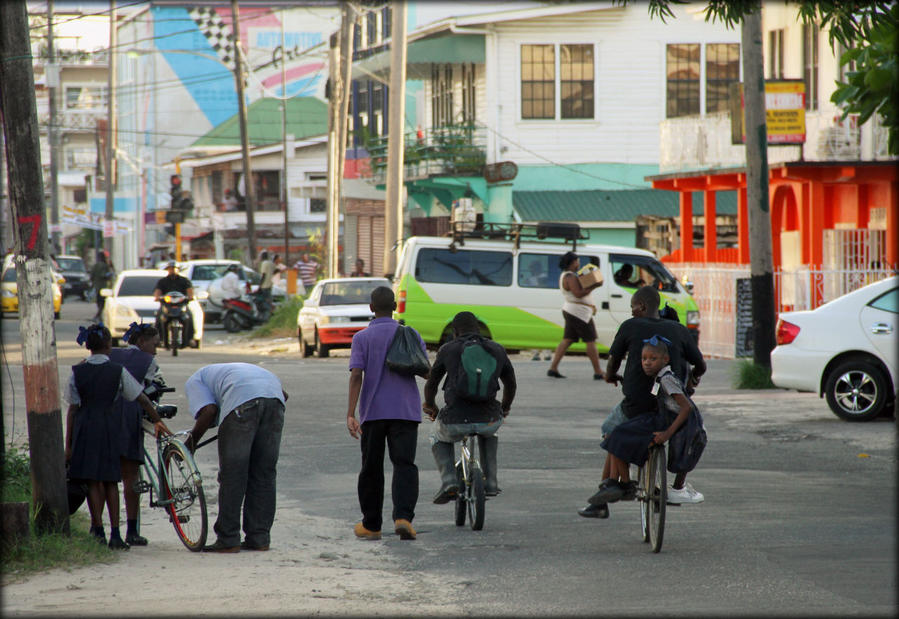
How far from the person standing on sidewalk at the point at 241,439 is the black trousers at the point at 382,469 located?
2.36 ft

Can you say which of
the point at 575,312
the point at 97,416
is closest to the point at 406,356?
the point at 97,416

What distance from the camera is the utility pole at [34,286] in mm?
8797

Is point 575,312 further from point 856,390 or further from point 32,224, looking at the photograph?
point 32,224

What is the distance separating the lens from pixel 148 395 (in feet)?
31.0

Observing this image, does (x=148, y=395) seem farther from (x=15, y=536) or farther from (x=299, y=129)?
(x=299, y=129)

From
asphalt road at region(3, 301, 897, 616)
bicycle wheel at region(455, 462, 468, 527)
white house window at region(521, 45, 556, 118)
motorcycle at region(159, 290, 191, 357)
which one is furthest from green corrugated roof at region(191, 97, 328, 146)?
bicycle wheel at region(455, 462, 468, 527)

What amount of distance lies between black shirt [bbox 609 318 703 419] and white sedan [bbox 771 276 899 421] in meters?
6.32

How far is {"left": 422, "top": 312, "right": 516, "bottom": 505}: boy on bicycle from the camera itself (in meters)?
9.80

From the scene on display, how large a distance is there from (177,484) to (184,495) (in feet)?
0.44

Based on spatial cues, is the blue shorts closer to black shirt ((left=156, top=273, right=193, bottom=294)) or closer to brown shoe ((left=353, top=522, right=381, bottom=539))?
brown shoe ((left=353, top=522, right=381, bottom=539))

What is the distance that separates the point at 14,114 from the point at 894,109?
5.66 m

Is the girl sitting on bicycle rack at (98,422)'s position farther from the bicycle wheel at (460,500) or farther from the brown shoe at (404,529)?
the bicycle wheel at (460,500)

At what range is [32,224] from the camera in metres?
8.94

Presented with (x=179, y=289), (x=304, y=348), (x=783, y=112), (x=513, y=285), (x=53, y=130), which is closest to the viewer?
(x=783, y=112)
